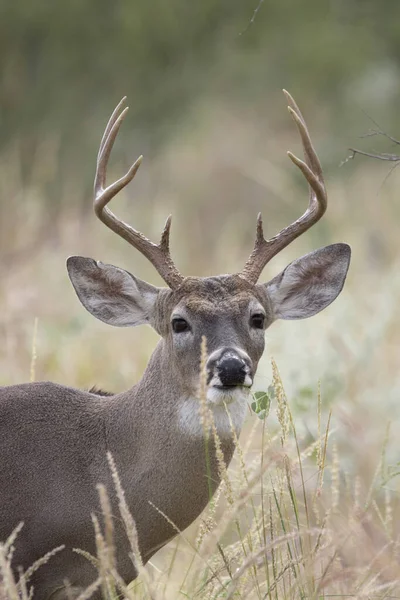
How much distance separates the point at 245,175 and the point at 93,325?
8672mm

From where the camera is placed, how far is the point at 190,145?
61.8ft

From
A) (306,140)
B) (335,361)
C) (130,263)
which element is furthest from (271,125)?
(306,140)

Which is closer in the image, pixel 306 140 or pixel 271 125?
pixel 306 140

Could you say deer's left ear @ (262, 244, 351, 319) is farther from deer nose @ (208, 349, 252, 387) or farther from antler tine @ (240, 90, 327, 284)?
deer nose @ (208, 349, 252, 387)

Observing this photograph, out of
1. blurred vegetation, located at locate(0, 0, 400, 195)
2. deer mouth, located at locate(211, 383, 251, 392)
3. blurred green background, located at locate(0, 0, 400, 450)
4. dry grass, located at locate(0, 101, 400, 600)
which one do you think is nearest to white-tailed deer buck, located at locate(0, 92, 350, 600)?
deer mouth, located at locate(211, 383, 251, 392)

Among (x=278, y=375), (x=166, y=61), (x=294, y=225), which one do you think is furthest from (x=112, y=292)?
(x=166, y=61)

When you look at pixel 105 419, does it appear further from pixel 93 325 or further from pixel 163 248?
pixel 93 325

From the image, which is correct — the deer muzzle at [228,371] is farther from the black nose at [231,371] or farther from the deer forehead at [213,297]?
the deer forehead at [213,297]

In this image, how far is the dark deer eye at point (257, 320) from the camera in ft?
17.0

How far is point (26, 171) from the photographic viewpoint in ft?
49.8

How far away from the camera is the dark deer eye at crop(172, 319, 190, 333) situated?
16.8 ft

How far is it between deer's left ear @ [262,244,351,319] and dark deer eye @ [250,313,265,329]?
395mm

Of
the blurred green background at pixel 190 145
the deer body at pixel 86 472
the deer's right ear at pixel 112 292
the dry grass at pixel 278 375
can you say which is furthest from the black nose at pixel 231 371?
the blurred green background at pixel 190 145

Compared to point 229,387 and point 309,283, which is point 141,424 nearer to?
point 229,387
